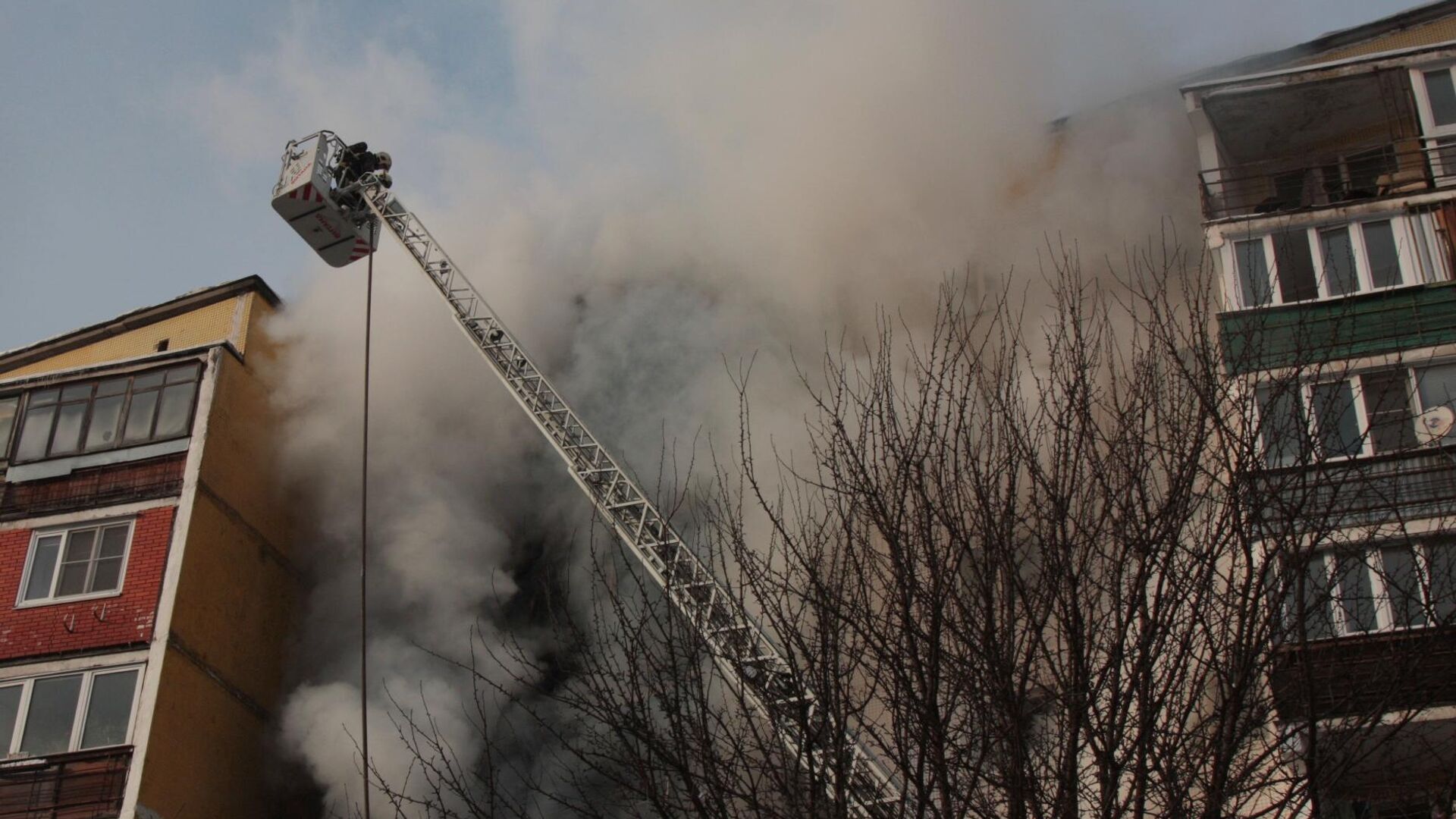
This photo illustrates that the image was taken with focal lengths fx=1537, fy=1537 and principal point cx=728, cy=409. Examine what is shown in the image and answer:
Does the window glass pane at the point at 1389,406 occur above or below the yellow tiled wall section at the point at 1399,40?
below

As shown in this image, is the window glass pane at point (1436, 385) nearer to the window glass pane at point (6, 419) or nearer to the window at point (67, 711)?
the window at point (67, 711)

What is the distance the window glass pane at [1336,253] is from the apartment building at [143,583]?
50.9 ft

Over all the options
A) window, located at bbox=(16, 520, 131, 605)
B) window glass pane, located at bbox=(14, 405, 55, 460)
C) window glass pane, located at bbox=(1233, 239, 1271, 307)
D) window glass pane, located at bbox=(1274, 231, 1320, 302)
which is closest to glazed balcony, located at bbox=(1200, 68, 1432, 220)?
window glass pane, located at bbox=(1233, 239, 1271, 307)

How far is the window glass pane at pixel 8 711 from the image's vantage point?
20.0 m

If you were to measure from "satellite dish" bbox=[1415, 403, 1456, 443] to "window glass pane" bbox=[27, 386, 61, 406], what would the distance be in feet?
62.2

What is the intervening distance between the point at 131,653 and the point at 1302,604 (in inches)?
670

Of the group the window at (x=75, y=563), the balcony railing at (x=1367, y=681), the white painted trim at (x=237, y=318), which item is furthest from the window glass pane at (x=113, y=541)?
the balcony railing at (x=1367, y=681)

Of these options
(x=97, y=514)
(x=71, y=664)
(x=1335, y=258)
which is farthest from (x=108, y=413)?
(x=1335, y=258)

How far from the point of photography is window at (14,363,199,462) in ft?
75.1

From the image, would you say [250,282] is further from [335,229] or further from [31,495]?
[31,495]

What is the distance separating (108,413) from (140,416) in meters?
0.53

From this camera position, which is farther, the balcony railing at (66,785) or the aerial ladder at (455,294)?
the aerial ladder at (455,294)

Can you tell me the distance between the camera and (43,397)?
2352cm

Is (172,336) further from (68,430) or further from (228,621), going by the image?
(228,621)
